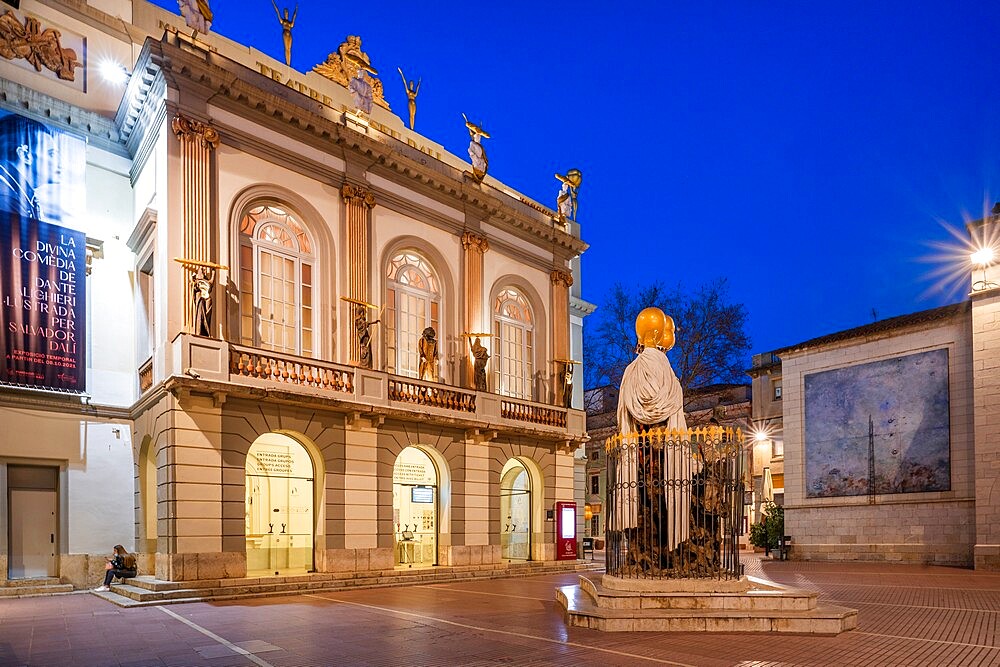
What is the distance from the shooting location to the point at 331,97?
2555cm

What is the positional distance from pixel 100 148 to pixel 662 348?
16409 millimetres

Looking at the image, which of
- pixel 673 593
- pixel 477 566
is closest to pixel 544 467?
pixel 477 566

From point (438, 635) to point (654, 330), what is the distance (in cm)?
560

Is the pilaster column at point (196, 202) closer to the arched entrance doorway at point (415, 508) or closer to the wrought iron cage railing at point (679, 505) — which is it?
the arched entrance doorway at point (415, 508)

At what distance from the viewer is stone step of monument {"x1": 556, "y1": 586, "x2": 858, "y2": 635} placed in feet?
33.0

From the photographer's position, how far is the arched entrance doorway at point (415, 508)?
23.4 m

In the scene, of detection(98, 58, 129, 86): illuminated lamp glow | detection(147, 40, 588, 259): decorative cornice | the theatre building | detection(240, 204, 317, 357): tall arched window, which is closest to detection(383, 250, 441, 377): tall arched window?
the theatre building

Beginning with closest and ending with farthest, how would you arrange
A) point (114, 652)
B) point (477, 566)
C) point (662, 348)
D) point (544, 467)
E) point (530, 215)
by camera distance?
point (114, 652) → point (662, 348) → point (477, 566) → point (544, 467) → point (530, 215)

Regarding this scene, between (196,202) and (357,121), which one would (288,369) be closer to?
(196,202)

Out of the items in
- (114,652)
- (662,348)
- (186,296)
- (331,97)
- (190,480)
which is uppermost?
(331,97)

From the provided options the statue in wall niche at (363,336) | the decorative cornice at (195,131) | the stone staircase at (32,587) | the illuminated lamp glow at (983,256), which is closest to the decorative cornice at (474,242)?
the statue in wall niche at (363,336)

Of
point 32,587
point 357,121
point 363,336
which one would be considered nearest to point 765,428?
point 363,336

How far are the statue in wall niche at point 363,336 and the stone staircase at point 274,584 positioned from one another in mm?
5499

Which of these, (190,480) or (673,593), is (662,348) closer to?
(673,593)
